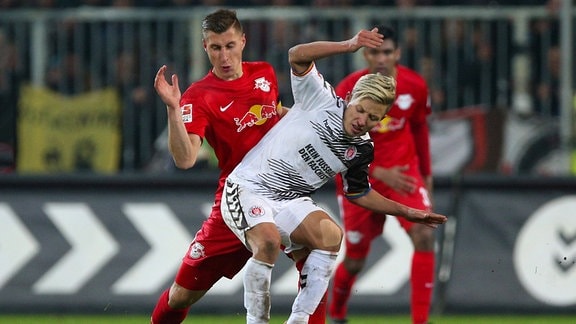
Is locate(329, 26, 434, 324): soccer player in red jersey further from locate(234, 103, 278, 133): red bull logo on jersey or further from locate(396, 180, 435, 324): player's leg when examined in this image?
locate(234, 103, 278, 133): red bull logo on jersey

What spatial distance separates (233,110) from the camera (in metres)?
8.53

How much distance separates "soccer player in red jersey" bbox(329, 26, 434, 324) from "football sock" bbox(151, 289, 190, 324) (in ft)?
6.79

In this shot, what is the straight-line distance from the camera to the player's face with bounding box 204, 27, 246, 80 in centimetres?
839

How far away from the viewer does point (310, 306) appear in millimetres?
8117

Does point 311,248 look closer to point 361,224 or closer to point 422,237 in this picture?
point 422,237

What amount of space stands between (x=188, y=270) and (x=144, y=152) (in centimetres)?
578

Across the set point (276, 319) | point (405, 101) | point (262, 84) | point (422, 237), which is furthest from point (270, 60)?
point (262, 84)

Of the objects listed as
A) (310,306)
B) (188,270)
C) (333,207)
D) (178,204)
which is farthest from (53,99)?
(310,306)

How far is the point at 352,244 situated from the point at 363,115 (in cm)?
304

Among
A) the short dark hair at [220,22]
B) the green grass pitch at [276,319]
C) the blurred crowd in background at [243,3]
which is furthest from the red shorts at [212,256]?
the blurred crowd in background at [243,3]

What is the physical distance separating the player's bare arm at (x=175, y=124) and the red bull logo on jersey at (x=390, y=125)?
295 cm

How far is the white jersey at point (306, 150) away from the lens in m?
8.12

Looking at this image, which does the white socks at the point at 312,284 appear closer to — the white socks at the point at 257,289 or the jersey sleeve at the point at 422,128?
the white socks at the point at 257,289

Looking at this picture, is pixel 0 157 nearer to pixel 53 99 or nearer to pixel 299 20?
pixel 53 99
